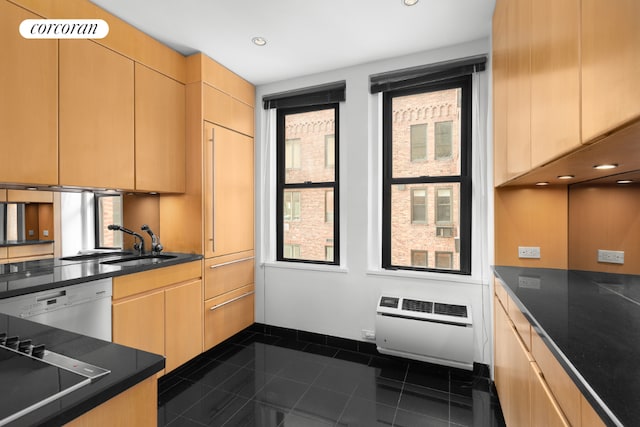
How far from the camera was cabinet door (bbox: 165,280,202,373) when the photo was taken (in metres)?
2.43

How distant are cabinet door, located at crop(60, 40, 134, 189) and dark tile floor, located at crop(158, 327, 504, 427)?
1.63m

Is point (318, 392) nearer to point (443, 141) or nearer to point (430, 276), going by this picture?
point (430, 276)

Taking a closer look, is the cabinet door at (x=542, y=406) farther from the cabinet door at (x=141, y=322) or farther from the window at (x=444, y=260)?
the cabinet door at (x=141, y=322)

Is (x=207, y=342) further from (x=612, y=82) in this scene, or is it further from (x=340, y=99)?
(x=612, y=82)

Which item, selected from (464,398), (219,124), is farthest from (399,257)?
(219,124)

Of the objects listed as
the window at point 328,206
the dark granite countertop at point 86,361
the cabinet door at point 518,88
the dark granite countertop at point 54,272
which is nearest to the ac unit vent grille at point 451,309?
the cabinet door at point 518,88

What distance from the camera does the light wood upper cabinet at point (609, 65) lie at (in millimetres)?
670

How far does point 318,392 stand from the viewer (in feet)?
7.45

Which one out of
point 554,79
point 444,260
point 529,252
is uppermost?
point 554,79

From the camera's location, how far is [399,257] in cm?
298

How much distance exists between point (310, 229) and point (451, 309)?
1.57 m

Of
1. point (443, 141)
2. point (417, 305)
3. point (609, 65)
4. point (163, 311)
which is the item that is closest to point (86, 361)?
point (609, 65)

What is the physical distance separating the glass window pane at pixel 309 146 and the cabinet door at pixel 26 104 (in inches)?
79.7

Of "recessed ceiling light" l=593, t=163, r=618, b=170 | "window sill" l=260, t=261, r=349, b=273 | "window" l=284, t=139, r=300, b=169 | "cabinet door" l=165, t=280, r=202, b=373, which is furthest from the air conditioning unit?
"window" l=284, t=139, r=300, b=169
